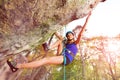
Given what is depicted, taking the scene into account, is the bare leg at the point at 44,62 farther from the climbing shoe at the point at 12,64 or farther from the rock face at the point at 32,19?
the rock face at the point at 32,19

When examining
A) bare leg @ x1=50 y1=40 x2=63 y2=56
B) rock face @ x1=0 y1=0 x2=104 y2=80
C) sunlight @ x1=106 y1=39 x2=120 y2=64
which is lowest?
sunlight @ x1=106 y1=39 x2=120 y2=64

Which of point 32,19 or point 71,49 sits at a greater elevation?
point 32,19

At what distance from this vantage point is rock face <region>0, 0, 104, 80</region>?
2939 mm

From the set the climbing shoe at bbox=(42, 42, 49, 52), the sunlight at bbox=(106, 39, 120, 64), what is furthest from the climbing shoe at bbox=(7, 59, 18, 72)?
the sunlight at bbox=(106, 39, 120, 64)

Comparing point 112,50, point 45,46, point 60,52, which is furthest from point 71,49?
point 112,50

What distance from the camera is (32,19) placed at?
2984mm

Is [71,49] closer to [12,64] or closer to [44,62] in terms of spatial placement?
[44,62]

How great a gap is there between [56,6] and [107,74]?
806mm

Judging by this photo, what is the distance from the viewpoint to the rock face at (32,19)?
2939 millimetres

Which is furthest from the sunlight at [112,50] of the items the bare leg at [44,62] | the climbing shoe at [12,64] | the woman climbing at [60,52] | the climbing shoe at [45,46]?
the climbing shoe at [12,64]

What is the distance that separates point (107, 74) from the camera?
9.82 ft

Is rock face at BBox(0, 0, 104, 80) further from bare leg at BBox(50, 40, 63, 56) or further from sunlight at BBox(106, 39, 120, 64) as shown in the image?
sunlight at BBox(106, 39, 120, 64)

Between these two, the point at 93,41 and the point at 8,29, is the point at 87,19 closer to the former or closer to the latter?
the point at 93,41

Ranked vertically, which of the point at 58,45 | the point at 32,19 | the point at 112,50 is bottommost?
the point at 112,50
